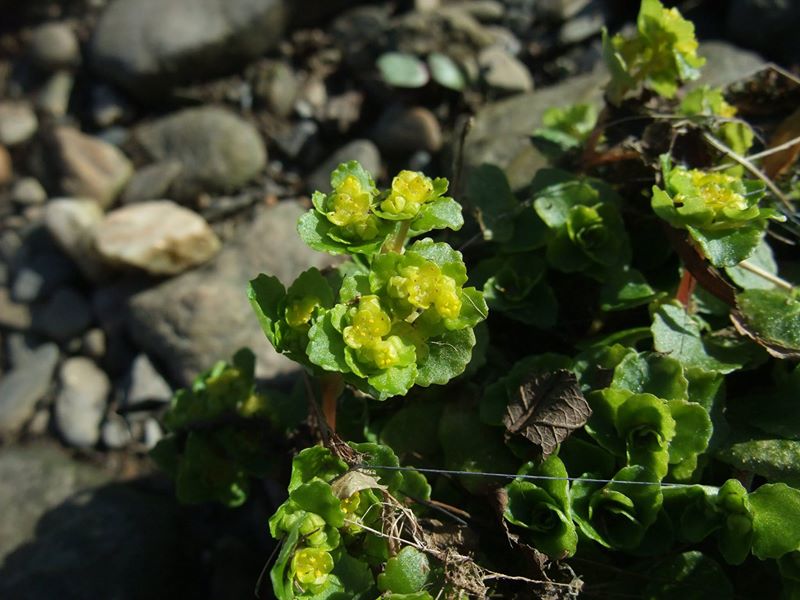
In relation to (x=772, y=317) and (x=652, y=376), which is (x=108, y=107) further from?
(x=772, y=317)

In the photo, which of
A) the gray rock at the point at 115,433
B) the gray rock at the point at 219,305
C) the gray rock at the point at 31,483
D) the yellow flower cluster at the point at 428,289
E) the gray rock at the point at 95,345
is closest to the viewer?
the yellow flower cluster at the point at 428,289

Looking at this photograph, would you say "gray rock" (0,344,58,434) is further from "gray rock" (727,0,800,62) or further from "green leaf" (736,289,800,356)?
"gray rock" (727,0,800,62)

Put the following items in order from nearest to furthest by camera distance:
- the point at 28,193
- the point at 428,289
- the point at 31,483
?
the point at 428,289 < the point at 31,483 < the point at 28,193

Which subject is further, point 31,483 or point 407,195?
point 31,483

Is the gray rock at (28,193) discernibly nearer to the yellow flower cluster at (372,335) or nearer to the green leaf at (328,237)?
the green leaf at (328,237)

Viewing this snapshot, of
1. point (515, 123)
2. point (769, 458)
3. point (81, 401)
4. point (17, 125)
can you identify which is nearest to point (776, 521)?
point (769, 458)

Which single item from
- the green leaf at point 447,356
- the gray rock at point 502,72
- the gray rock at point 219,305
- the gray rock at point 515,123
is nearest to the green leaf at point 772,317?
the green leaf at point 447,356

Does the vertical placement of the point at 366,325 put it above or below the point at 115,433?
above

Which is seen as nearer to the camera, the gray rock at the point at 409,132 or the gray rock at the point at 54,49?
the gray rock at the point at 409,132
